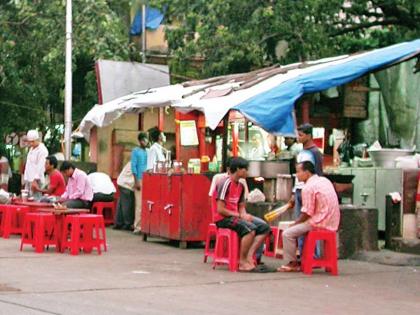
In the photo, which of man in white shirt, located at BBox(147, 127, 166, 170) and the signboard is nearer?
man in white shirt, located at BBox(147, 127, 166, 170)

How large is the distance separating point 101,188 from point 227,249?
22.3 ft

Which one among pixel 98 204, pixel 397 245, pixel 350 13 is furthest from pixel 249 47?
pixel 397 245

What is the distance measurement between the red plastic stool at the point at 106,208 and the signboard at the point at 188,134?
187 centimetres

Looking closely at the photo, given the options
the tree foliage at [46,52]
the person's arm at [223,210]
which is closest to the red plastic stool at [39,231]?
the person's arm at [223,210]

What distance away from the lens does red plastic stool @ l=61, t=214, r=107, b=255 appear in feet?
45.5

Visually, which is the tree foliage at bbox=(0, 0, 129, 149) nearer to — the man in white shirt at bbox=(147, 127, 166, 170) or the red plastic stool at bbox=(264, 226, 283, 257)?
the man in white shirt at bbox=(147, 127, 166, 170)

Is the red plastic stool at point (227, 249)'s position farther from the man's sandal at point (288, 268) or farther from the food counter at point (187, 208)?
the food counter at point (187, 208)

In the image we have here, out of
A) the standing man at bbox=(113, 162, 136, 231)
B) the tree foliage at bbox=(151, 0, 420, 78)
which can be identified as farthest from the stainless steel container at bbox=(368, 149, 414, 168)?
the tree foliage at bbox=(151, 0, 420, 78)

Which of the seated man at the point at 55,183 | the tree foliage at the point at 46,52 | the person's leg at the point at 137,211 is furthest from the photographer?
the tree foliage at the point at 46,52

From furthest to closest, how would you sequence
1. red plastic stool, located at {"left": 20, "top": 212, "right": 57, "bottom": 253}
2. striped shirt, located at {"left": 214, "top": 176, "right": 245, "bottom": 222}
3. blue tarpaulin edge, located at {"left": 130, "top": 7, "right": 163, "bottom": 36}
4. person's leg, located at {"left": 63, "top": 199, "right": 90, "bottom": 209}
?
blue tarpaulin edge, located at {"left": 130, "top": 7, "right": 163, "bottom": 36}, person's leg, located at {"left": 63, "top": 199, "right": 90, "bottom": 209}, red plastic stool, located at {"left": 20, "top": 212, "right": 57, "bottom": 253}, striped shirt, located at {"left": 214, "top": 176, "right": 245, "bottom": 222}

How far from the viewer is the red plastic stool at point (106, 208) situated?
18.9 m

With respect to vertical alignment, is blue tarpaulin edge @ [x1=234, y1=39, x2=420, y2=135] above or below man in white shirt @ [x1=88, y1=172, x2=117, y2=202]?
above

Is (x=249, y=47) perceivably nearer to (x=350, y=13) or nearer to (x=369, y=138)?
(x=350, y=13)

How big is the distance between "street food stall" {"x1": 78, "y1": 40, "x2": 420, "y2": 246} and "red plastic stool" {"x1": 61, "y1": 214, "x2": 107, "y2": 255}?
67.0 inches
